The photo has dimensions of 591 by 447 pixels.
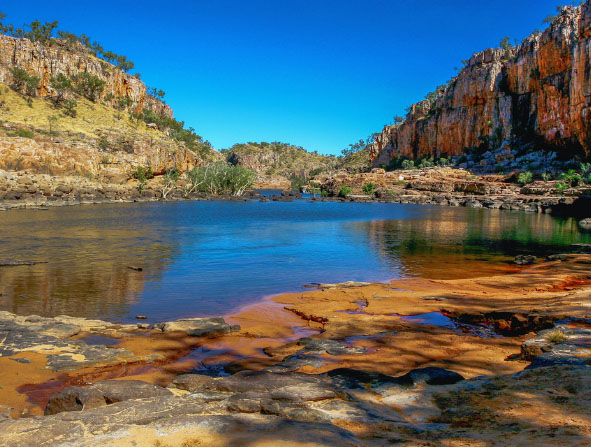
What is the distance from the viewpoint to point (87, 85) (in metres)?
89.4

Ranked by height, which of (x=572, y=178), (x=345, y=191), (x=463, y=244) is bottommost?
(x=463, y=244)

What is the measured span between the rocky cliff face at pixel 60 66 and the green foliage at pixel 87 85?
2019 mm

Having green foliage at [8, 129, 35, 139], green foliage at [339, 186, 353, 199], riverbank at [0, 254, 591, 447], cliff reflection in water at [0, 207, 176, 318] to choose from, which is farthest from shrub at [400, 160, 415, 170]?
riverbank at [0, 254, 591, 447]

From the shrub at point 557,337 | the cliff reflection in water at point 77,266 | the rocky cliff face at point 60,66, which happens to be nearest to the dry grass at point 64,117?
the rocky cliff face at point 60,66

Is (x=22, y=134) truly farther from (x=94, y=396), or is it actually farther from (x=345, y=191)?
(x=94, y=396)

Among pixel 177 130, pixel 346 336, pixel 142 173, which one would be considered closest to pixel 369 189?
pixel 142 173

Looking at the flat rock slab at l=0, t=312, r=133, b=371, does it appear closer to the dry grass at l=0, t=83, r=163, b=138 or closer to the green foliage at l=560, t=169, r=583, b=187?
the green foliage at l=560, t=169, r=583, b=187

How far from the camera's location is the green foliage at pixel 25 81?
77.1 meters

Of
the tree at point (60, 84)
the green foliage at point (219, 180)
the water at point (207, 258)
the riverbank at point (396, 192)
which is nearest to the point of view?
the water at point (207, 258)

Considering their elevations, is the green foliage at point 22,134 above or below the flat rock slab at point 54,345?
above

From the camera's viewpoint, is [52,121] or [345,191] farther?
[345,191]

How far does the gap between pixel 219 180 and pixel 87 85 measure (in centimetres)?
3913

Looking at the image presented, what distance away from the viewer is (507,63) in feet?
290

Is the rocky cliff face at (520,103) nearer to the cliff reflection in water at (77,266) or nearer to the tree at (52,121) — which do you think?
the cliff reflection in water at (77,266)
